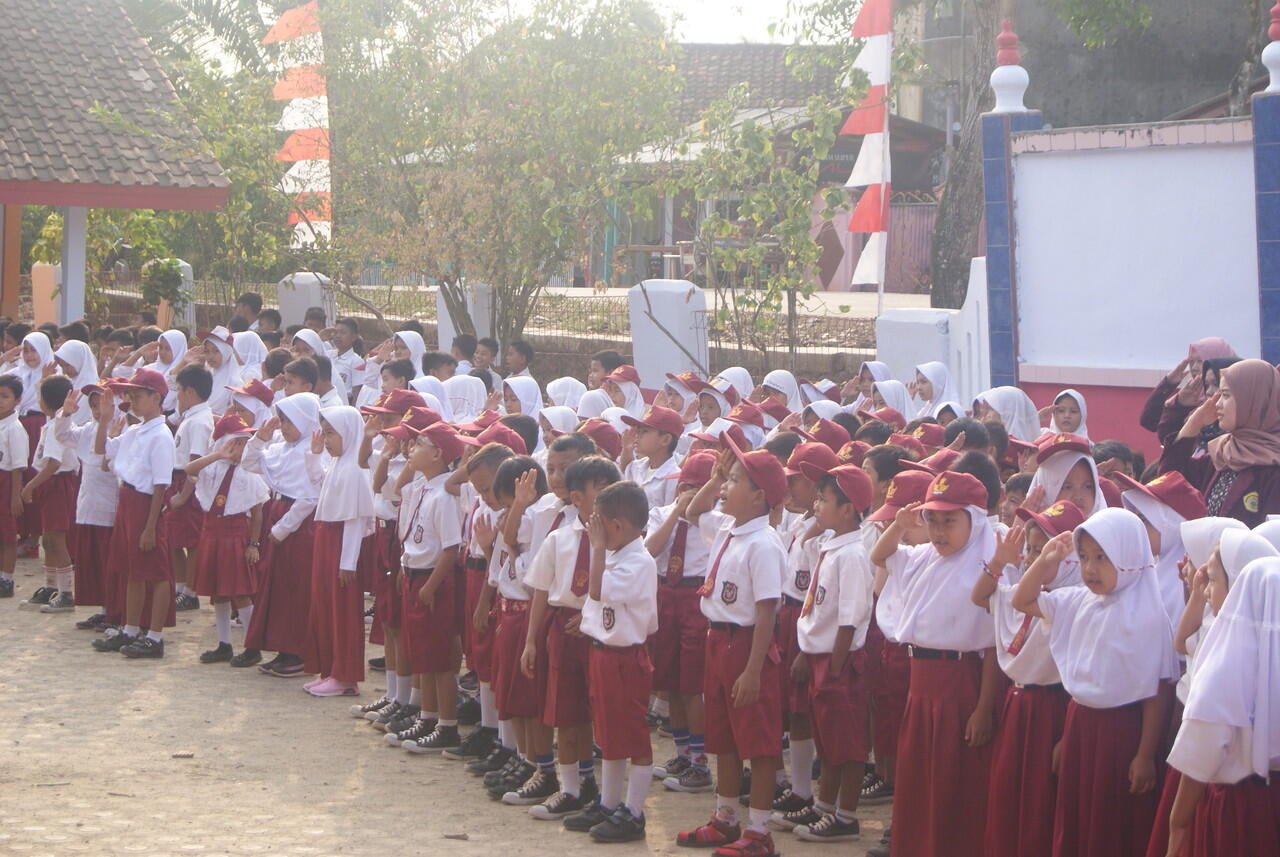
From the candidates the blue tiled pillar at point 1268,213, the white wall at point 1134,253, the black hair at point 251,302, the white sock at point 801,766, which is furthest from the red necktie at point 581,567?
the black hair at point 251,302

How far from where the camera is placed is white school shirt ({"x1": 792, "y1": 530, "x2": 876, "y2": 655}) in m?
5.52

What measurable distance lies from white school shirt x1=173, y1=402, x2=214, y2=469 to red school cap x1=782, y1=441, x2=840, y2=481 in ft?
13.8

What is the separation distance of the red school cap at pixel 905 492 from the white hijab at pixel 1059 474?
0.48 m

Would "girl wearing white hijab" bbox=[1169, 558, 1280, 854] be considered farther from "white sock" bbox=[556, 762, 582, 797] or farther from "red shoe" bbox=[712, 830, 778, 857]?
"white sock" bbox=[556, 762, 582, 797]

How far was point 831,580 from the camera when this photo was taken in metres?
5.60

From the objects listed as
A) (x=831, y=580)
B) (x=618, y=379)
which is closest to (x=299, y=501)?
(x=618, y=379)

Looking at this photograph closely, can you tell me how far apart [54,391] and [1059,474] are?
6.86 metres

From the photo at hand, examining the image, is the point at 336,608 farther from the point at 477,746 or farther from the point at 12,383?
the point at 12,383

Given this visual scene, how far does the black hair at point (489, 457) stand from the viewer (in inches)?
250

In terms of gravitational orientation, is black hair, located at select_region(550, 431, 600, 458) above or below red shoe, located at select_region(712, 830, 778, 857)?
above

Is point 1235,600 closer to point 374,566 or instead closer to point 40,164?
point 374,566

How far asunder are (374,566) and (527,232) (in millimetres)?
6565

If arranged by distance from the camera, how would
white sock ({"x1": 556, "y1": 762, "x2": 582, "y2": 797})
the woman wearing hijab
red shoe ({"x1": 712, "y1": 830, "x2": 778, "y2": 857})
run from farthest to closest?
white sock ({"x1": 556, "y1": 762, "x2": 582, "y2": 797}) < the woman wearing hijab < red shoe ({"x1": 712, "y1": 830, "x2": 778, "y2": 857})

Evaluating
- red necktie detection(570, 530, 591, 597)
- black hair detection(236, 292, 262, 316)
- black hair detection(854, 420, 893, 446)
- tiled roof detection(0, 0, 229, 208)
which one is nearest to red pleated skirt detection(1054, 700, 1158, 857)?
red necktie detection(570, 530, 591, 597)
